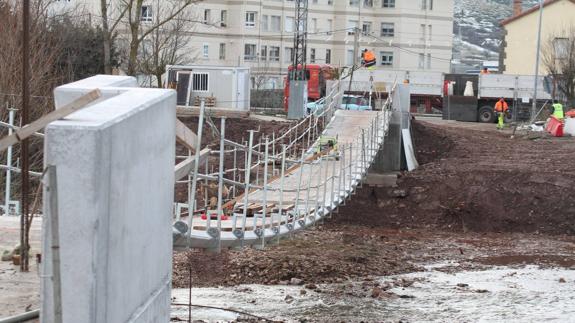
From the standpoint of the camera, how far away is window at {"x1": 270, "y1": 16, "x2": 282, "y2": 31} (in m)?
67.1

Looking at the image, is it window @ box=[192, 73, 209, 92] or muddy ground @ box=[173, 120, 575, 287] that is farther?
window @ box=[192, 73, 209, 92]

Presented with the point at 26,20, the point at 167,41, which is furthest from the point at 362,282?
the point at 167,41

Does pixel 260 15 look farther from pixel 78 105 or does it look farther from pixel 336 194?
pixel 78 105

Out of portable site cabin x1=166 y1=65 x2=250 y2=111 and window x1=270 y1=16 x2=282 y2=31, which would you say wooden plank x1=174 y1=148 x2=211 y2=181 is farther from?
window x1=270 y1=16 x2=282 y2=31

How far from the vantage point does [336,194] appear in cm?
1548

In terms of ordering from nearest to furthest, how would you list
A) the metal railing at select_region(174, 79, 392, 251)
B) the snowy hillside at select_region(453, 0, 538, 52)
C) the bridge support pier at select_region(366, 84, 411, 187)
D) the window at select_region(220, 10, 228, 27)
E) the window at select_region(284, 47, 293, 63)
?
1. the metal railing at select_region(174, 79, 392, 251)
2. the bridge support pier at select_region(366, 84, 411, 187)
3. the window at select_region(220, 10, 228, 27)
4. the window at select_region(284, 47, 293, 63)
5. the snowy hillside at select_region(453, 0, 538, 52)

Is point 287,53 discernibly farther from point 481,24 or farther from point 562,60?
point 481,24

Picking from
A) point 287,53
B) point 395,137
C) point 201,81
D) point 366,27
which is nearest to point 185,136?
point 395,137

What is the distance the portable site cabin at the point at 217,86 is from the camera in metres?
40.8

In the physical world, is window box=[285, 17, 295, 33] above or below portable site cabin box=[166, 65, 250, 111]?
above

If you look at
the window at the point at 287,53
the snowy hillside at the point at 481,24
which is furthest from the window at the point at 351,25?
the snowy hillside at the point at 481,24

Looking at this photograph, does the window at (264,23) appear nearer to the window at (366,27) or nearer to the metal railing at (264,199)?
the window at (366,27)

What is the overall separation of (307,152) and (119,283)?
635 inches

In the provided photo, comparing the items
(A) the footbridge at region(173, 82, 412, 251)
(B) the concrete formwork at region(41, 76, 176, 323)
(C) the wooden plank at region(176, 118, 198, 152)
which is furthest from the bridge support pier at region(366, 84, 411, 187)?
(B) the concrete formwork at region(41, 76, 176, 323)
